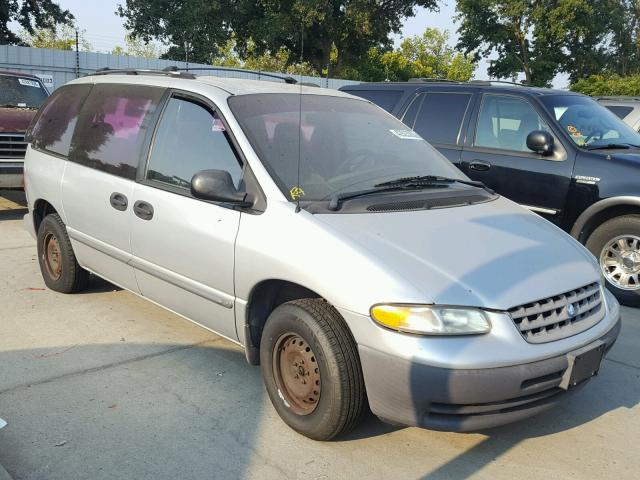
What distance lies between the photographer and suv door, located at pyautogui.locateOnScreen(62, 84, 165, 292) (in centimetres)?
422

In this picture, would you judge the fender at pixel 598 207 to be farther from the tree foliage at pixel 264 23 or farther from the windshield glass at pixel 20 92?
the tree foliage at pixel 264 23

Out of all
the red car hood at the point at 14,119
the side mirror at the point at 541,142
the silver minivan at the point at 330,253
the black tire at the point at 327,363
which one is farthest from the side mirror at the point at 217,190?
the red car hood at the point at 14,119

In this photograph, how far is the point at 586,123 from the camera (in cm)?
630

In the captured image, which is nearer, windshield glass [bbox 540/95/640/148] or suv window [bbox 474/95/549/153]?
windshield glass [bbox 540/95/640/148]

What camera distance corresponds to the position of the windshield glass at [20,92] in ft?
31.2

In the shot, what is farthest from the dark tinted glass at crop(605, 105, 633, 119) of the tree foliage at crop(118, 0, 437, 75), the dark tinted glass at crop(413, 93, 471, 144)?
the tree foliage at crop(118, 0, 437, 75)

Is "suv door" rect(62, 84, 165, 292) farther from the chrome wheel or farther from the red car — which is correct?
the chrome wheel

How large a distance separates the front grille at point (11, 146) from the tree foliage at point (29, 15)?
27898mm

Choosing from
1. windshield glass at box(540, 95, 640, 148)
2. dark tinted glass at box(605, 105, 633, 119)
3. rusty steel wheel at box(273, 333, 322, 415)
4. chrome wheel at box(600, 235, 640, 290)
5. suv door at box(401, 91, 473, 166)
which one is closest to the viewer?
rusty steel wheel at box(273, 333, 322, 415)

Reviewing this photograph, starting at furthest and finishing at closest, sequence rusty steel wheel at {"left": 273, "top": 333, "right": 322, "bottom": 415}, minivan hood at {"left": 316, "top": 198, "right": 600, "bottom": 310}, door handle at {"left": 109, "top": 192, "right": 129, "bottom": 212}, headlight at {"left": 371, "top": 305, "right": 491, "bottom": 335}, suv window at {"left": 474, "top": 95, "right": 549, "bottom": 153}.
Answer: suv window at {"left": 474, "top": 95, "right": 549, "bottom": 153} < door handle at {"left": 109, "top": 192, "right": 129, "bottom": 212} < rusty steel wheel at {"left": 273, "top": 333, "right": 322, "bottom": 415} < minivan hood at {"left": 316, "top": 198, "right": 600, "bottom": 310} < headlight at {"left": 371, "top": 305, "right": 491, "bottom": 335}

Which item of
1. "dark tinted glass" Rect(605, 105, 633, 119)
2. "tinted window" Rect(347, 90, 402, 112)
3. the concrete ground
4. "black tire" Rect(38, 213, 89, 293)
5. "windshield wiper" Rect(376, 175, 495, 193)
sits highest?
"dark tinted glass" Rect(605, 105, 633, 119)

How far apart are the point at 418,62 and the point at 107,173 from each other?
187 ft

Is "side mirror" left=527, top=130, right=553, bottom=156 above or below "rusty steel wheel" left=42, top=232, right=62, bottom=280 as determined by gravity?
above

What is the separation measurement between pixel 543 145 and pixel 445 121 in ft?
3.93
